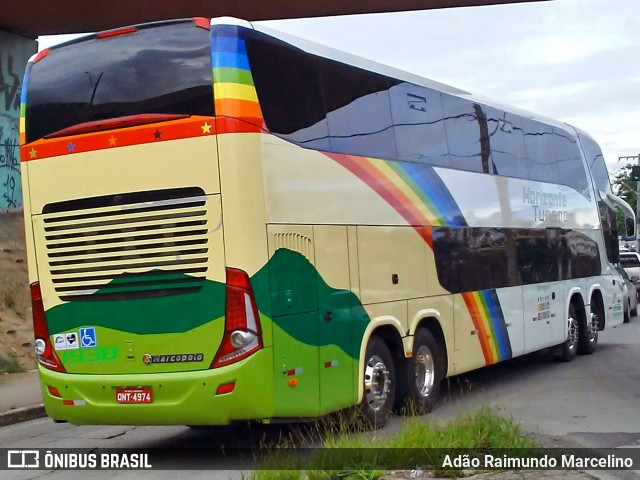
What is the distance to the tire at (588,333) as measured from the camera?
17422 mm

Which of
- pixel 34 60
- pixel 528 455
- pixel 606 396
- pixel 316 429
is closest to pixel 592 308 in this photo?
pixel 606 396

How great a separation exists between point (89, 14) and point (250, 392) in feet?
40.7

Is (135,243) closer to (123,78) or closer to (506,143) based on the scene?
(123,78)

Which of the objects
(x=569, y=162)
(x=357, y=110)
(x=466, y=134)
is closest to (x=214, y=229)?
(x=357, y=110)

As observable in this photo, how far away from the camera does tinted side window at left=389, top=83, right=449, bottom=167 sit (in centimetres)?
1141

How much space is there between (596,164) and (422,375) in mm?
9040

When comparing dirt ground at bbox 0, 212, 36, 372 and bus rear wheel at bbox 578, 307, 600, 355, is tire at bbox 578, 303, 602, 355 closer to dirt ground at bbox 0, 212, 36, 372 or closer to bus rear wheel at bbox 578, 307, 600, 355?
bus rear wheel at bbox 578, 307, 600, 355

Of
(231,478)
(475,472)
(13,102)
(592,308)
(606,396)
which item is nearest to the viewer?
(475,472)

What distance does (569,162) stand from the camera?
17.2m

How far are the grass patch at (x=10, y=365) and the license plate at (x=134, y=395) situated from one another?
23.9 feet

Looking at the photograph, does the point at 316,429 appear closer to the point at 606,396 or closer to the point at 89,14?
the point at 606,396

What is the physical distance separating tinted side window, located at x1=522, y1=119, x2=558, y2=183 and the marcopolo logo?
28.0 feet

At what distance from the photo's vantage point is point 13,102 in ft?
63.1

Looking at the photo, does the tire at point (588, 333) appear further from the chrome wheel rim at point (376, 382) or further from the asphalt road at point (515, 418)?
the chrome wheel rim at point (376, 382)
